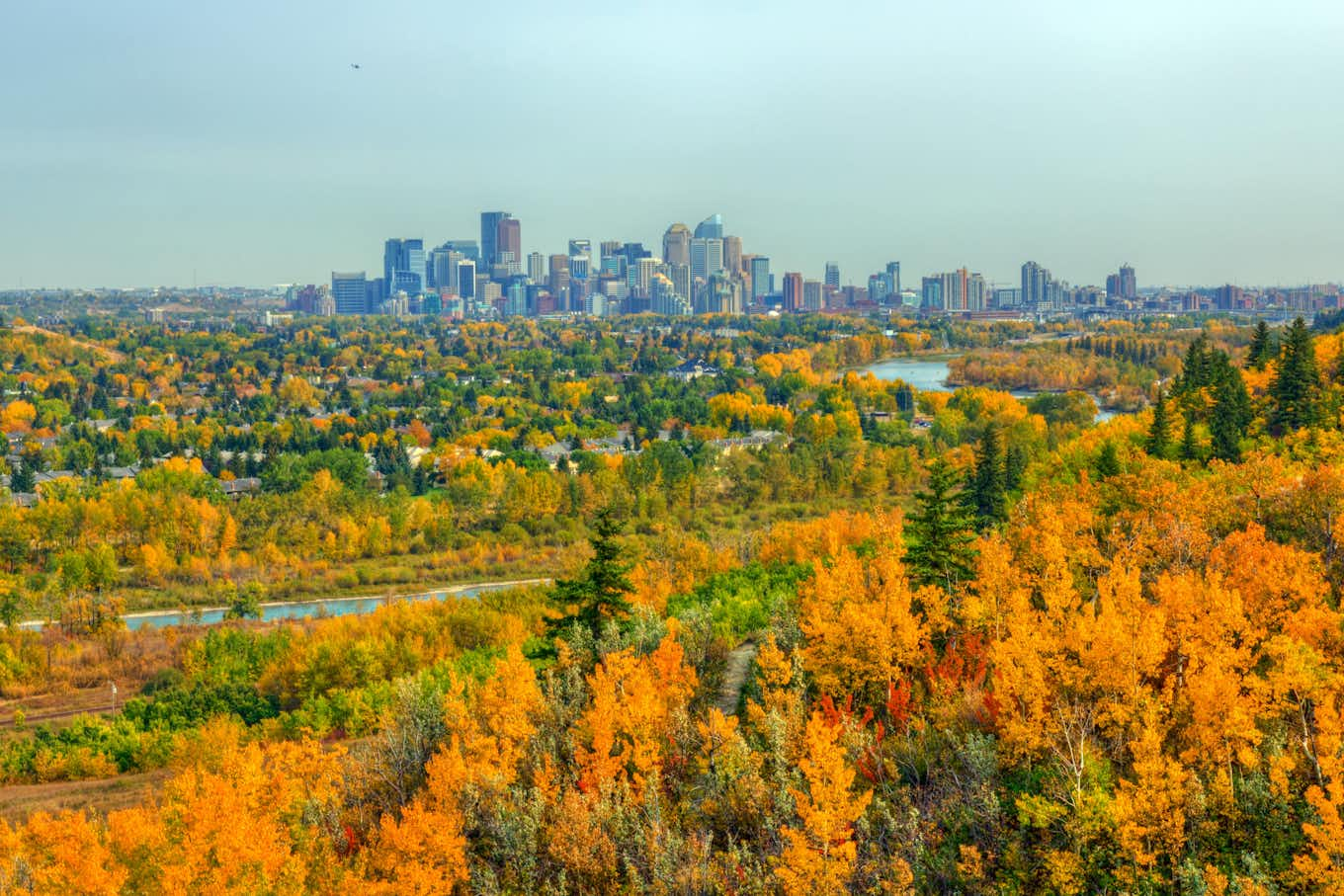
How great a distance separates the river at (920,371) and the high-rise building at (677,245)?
262ft

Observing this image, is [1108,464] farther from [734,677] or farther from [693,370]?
[693,370]

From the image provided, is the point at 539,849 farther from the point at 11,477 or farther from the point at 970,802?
the point at 11,477

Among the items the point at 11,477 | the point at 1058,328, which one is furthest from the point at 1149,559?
the point at 1058,328

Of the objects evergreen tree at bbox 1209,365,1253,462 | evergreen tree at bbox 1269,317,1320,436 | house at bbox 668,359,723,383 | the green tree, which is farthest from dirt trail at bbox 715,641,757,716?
house at bbox 668,359,723,383

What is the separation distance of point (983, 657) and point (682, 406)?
1478 inches

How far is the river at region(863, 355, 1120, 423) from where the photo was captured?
5983 centimetres

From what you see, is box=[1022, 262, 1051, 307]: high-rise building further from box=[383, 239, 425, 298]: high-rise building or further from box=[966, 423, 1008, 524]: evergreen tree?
box=[966, 423, 1008, 524]: evergreen tree

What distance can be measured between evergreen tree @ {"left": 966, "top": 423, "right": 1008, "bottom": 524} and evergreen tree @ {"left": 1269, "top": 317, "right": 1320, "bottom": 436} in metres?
4.90

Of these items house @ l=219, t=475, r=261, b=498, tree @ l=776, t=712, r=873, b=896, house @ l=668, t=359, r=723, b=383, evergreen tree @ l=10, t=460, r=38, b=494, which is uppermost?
house @ l=668, t=359, r=723, b=383

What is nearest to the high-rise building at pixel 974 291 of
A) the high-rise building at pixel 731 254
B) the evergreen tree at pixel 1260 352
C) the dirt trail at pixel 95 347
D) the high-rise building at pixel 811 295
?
the high-rise building at pixel 811 295

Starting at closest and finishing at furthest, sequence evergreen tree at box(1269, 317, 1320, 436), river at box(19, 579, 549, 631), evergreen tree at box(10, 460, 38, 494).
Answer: evergreen tree at box(1269, 317, 1320, 436) < river at box(19, 579, 549, 631) < evergreen tree at box(10, 460, 38, 494)

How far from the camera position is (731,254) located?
156 meters

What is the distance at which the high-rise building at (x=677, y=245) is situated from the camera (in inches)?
6220

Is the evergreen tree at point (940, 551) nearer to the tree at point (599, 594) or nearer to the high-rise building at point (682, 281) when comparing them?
the tree at point (599, 594)
